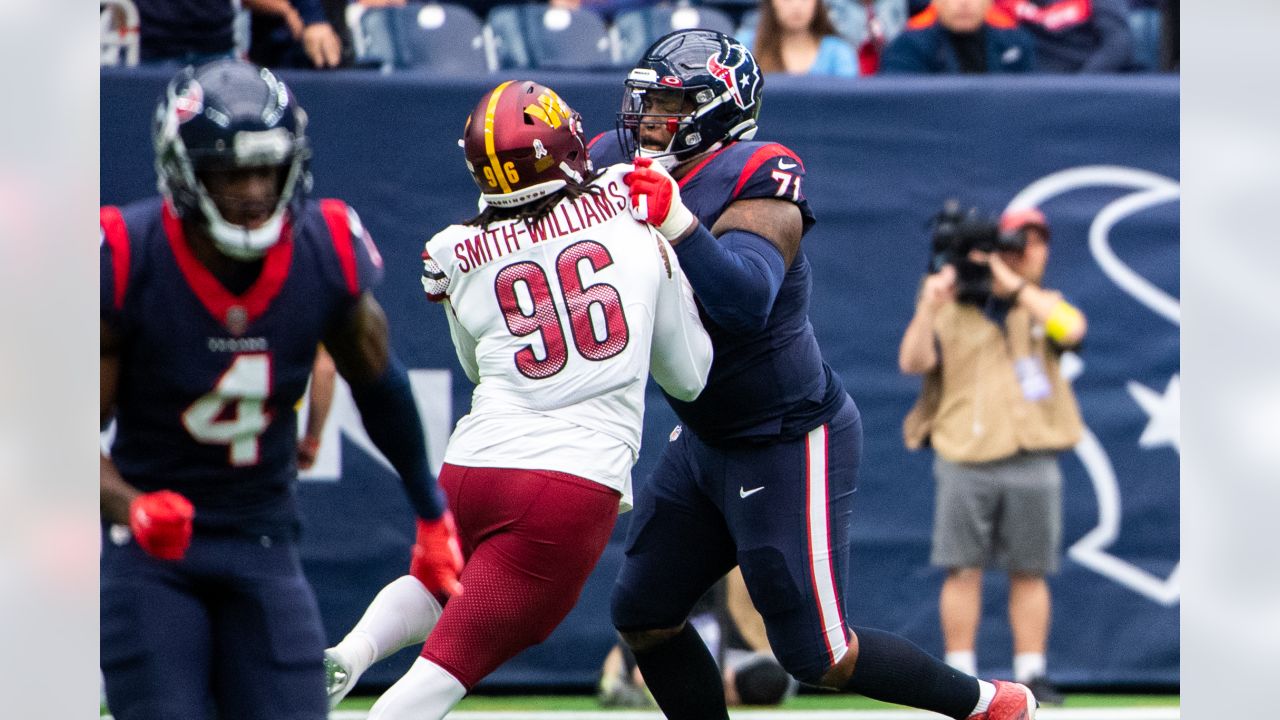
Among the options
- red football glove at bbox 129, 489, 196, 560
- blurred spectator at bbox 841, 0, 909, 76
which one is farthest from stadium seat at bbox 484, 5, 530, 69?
red football glove at bbox 129, 489, 196, 560

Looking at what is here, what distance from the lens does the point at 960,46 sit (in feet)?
21.5

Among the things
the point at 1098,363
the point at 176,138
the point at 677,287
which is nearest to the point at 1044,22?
the point at 1098,363

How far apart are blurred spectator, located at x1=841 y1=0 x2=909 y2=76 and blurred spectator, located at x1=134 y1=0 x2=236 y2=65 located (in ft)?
8.48

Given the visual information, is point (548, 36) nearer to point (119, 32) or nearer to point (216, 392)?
point (119, 32)

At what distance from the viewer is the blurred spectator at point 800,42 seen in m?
6.44

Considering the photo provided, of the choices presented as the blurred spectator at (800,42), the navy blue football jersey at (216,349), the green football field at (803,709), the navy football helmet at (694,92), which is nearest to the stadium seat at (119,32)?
the blurred spectator at (800,42)

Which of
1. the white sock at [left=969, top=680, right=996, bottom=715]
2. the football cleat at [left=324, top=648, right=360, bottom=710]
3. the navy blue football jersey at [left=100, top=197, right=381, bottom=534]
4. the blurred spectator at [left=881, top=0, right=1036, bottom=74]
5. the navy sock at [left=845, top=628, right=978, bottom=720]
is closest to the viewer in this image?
the navy blue football jersey at [left=100, top=197, right=381, bottom=534]

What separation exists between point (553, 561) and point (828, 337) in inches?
118

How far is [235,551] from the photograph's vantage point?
9.66 ft

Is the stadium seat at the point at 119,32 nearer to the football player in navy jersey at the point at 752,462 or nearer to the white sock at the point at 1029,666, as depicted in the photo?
the football player in navy jersey at the point at 752,462

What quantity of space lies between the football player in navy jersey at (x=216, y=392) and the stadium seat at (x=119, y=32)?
11.5 feet

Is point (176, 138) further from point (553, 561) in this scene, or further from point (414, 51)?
point (414, 51)

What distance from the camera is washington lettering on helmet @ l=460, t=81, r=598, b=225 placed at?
11.4 ft

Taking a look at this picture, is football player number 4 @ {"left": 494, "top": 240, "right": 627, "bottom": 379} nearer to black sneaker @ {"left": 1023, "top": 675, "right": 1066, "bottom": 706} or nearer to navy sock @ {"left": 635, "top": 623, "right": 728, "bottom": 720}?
navy sock @ {"left": 635, "top": 623, "right": 728, "bottom": 720}
